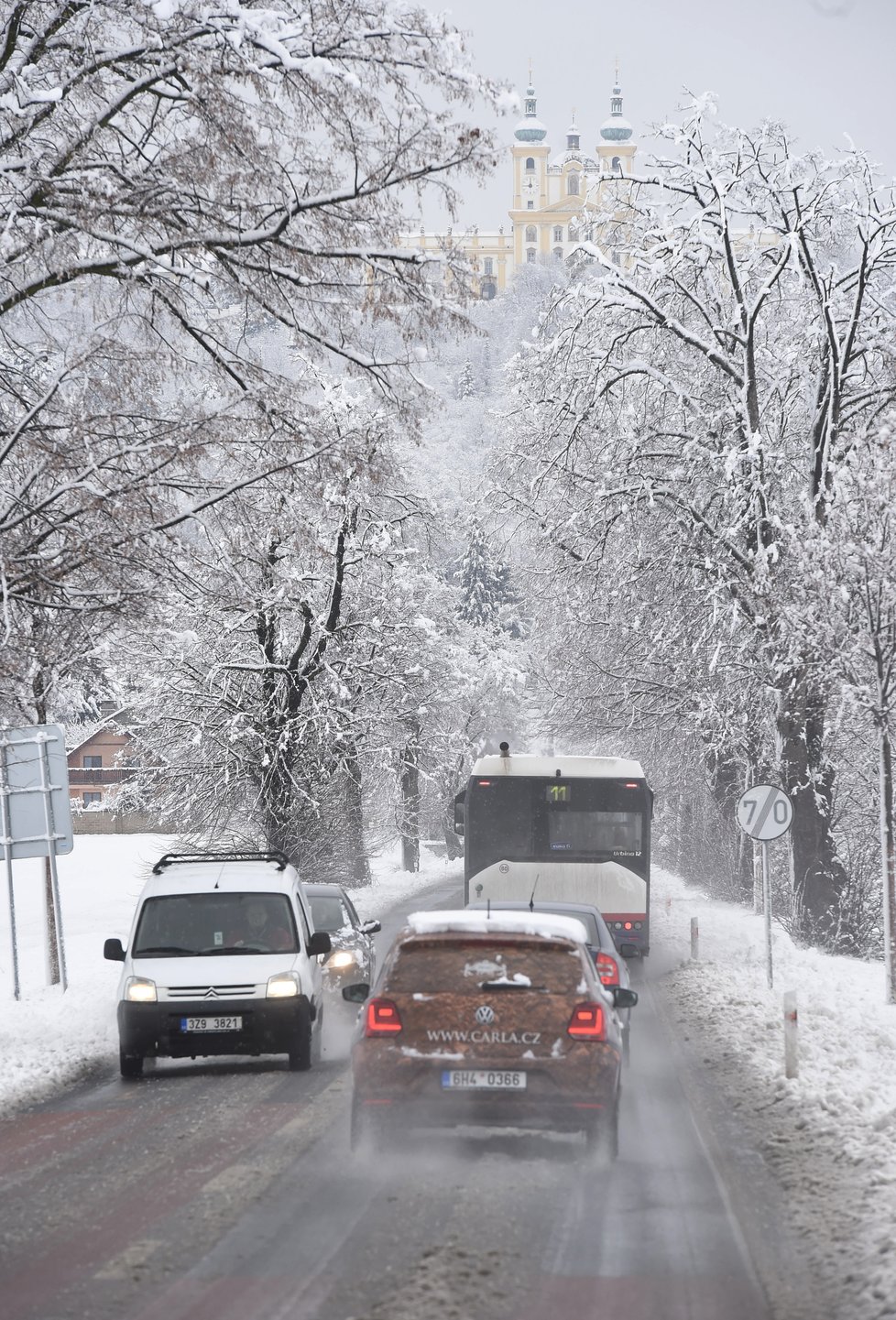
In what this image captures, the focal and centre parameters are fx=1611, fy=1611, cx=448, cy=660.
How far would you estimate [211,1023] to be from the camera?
567 inches

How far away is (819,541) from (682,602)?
904 cm

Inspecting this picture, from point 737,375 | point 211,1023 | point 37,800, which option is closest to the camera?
point 211,1023

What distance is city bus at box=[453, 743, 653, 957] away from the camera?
2439cm

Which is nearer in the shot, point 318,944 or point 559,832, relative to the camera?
point 318,944

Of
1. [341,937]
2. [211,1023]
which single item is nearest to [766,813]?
[341,937]

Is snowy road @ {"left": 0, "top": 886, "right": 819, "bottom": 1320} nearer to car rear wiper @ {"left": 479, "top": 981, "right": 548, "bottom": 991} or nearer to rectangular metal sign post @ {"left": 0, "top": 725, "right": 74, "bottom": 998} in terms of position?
car rear wiper @ {"left": 479, "top": 981, "right": 548, "bottom": 991}

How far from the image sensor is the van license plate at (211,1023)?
14359 millimetres

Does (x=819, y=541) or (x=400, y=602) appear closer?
(x=819, y=541)

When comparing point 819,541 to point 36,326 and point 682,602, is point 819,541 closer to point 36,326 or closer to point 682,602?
point 682,602

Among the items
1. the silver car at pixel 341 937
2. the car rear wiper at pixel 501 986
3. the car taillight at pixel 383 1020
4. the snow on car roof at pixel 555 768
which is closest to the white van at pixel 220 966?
the silver car at pixel 341 937

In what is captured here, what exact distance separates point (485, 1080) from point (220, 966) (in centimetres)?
573

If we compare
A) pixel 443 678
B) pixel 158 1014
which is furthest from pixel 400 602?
pixel 158 1014

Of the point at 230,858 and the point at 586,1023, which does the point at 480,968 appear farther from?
the point at 230,858

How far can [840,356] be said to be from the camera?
2731cm
